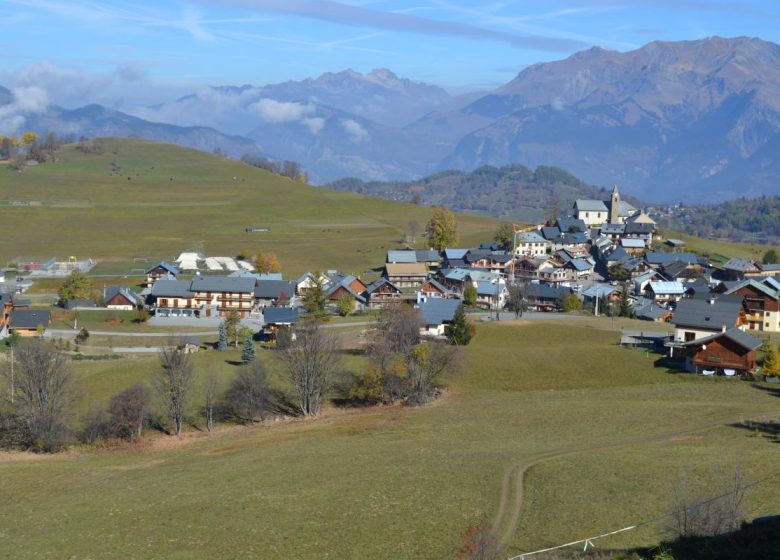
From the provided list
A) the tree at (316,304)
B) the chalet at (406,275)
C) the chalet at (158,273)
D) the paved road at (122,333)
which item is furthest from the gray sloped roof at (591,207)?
the paved road at (122,333)

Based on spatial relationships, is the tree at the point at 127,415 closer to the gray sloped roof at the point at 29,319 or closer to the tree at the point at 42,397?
the tree at the point at 42,397

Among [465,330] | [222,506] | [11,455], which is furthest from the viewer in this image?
[465,330]

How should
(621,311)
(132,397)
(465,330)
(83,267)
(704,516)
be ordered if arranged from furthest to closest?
1. (83,267)
2. (621,311)
3. (465,330)
4. (132,397)
5. (704,516)

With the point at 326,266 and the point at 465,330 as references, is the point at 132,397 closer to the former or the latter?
the point at 465,330

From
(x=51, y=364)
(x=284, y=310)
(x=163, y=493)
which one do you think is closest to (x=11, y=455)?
(x=51, y=364)

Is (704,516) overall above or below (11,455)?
above
